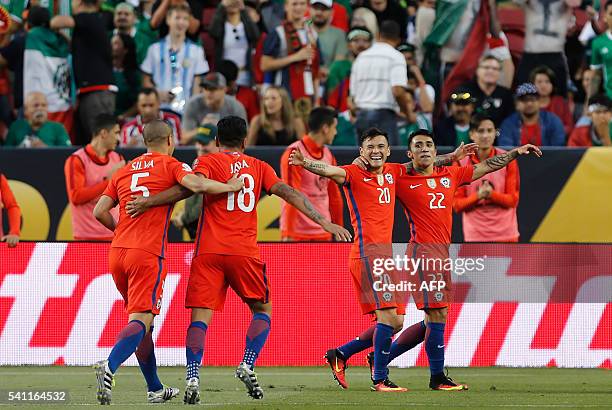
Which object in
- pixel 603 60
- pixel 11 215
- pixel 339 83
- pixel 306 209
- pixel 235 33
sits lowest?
pixel 11 215

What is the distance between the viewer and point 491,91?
15578mm

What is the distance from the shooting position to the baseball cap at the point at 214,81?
14719 mm

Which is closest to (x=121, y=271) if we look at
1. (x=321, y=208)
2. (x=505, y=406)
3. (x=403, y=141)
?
(x=505, y=406)

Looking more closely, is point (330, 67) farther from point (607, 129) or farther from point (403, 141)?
point (607, 129)

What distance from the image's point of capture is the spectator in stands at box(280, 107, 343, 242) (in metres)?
13.1

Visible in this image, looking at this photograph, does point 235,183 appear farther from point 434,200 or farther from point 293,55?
point 293,55

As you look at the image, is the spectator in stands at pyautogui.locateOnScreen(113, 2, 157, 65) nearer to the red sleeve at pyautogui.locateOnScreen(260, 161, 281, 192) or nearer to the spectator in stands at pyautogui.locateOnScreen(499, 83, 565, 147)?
the spectator in stands at pyautogui.locateOnScreen(499, 83, 565, 147)

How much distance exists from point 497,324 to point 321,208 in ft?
7.77

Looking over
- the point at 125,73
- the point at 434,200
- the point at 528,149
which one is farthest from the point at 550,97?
the point at 434,200

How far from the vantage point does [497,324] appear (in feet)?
41.4

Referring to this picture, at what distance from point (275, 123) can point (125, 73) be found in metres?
2.35

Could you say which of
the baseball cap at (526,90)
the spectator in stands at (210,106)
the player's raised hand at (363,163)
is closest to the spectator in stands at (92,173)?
the spectator in stands at (210,106)

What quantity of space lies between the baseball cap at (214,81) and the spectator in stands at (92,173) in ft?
5.21

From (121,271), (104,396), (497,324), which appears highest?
(121,271)
